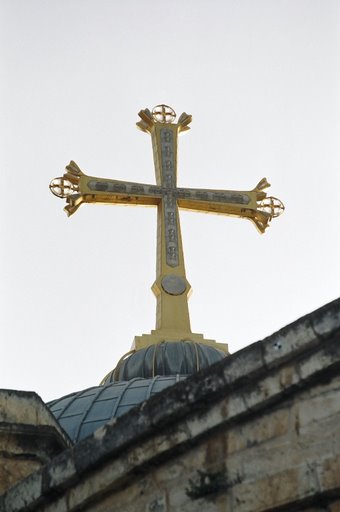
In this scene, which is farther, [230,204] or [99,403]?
[230,204]

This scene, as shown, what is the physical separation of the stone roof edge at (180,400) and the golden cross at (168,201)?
996cm

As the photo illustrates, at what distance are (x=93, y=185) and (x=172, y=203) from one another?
59.2 inches

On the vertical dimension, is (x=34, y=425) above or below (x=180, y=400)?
above

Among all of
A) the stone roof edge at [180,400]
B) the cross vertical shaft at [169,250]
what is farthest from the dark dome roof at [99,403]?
the stone roof edge at [180,400]

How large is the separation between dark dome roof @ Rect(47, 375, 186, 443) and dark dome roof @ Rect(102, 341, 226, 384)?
0.68 meters

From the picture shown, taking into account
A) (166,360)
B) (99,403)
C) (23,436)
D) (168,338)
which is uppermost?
(168,338)

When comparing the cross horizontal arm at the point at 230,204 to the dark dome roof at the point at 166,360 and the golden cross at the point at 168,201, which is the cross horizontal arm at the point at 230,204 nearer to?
the golden cross at the point at 168,201

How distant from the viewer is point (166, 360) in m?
16.0

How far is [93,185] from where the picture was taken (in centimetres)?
1736

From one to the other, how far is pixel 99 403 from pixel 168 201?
4.85 metres

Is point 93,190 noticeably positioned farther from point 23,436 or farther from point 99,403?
point 23,436

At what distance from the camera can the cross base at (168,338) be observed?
16500 mm

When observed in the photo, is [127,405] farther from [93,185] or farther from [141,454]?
[141,454]

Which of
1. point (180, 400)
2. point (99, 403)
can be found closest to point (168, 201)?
point (99, 403)
